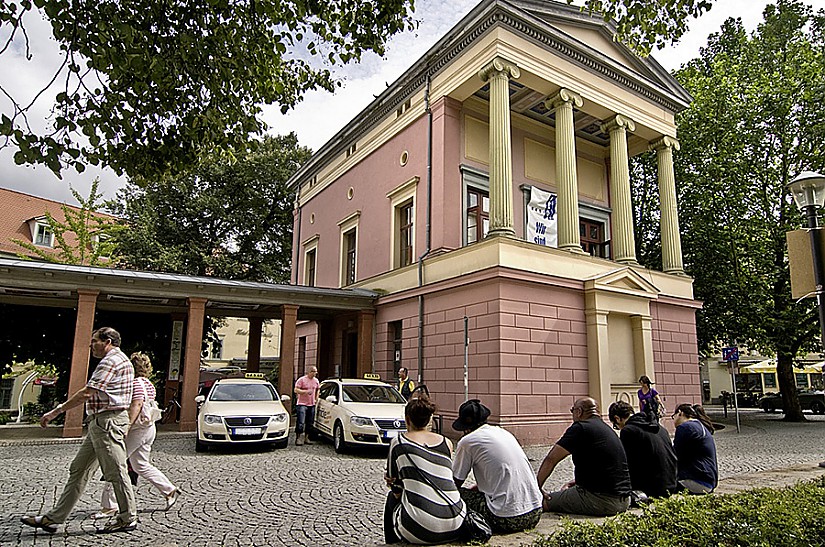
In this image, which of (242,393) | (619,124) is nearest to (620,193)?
(619,124)

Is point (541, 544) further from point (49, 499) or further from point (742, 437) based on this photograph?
point (742, 437)

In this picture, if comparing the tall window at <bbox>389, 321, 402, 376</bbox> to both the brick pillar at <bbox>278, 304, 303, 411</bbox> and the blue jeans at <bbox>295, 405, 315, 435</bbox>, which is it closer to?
the brick pillar at <bbox>278, 304, 303, 411</bbox>

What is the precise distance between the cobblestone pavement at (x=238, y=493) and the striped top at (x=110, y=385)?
1326 millimetres

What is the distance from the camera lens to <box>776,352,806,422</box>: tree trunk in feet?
80.2

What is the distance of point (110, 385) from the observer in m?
6.07

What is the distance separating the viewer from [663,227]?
2094cm

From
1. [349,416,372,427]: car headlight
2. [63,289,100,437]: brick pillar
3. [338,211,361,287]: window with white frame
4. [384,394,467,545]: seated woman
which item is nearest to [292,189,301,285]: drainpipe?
[338,211,361,287]: window with white frame

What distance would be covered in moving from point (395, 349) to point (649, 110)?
12301 mm

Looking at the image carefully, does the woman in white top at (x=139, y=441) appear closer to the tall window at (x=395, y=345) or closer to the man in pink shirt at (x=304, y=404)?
the man in pink shirt at (x=304, y=404)

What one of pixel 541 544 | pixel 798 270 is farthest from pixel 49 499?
pixel 798 270

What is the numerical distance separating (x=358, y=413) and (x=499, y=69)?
33.7 ft

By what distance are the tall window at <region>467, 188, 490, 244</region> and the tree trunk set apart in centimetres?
1472

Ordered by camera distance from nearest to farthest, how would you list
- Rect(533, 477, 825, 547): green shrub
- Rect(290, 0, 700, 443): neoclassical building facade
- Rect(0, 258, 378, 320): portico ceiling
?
Rect(533, 477, 825, 547): green shrub, Rect(0, 258, 378, 320): portico ceiling, Rect(290, 0, 700, 443): neoclassical building facade

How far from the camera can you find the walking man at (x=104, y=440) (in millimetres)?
5930
